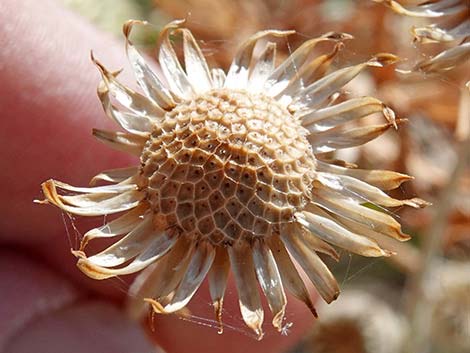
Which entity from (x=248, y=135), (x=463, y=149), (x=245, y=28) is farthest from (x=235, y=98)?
(x=245, y=28)

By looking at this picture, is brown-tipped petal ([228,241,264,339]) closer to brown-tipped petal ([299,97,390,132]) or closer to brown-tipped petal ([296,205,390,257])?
brown-tipped petal ([296,205,390,257])

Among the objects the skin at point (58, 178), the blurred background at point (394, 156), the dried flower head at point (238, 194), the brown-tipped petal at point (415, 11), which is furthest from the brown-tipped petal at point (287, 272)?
the blurred background at point (394, 156)

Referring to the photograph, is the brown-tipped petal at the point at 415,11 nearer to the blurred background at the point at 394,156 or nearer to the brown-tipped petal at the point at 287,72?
the brown-tipped petal at the point at 287,72

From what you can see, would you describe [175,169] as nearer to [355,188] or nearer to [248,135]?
[248,135]

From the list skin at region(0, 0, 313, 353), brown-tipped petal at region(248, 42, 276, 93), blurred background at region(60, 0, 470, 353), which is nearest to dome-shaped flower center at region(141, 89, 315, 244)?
brown-tipped petal at region(248, 42, 276, 93)

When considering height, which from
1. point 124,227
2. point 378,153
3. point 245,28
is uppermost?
point 124,227

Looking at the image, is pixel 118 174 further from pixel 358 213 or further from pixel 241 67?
pixel 358 213
